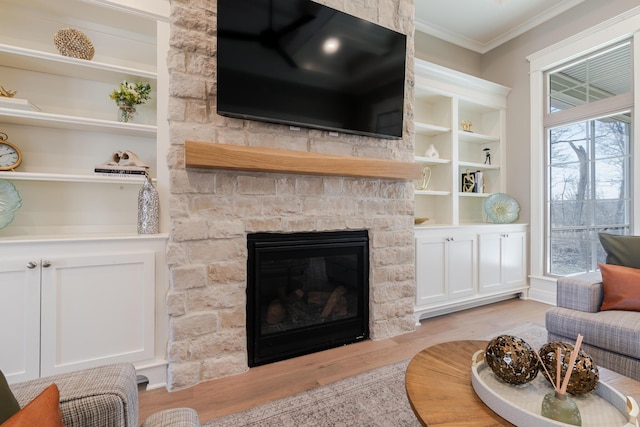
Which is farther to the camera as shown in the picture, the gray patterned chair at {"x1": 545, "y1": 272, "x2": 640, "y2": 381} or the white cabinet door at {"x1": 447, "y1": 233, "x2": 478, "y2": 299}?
the white cabinet door at {"x1": 447, "y1": 233, "x2": 478, "y2": 299}

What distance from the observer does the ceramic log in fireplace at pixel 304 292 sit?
2.02 m

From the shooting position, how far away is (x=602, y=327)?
5.51ft

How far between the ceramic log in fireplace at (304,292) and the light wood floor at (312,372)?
0.37ft

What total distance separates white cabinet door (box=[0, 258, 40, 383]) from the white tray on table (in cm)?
206

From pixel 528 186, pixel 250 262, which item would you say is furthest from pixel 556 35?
pixel 250 262

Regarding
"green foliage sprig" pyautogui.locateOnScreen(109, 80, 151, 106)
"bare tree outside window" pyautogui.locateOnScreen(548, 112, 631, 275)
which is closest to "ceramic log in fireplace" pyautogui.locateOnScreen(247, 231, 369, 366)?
"green foliage sprig" pyautogui.locateOnScreen(109, 80, 151, 106)

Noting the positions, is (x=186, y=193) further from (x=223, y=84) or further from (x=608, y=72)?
(x=608, y=72)

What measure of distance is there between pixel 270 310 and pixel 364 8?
2.43 m

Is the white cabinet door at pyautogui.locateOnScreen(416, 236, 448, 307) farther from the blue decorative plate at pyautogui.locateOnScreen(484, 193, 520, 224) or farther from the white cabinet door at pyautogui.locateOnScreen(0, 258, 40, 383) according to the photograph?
the white cabinet door at pyautogui.locateOnScreen(0, 258, 40, 383)

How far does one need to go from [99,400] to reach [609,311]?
2.52m

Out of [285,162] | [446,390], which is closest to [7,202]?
[285,162]

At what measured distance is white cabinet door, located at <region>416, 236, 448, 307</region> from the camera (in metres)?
2.71

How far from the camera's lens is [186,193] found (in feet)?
5.92

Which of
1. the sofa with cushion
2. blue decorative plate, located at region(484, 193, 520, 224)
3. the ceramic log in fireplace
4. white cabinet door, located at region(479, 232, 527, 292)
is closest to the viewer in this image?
the sofa with cushion
